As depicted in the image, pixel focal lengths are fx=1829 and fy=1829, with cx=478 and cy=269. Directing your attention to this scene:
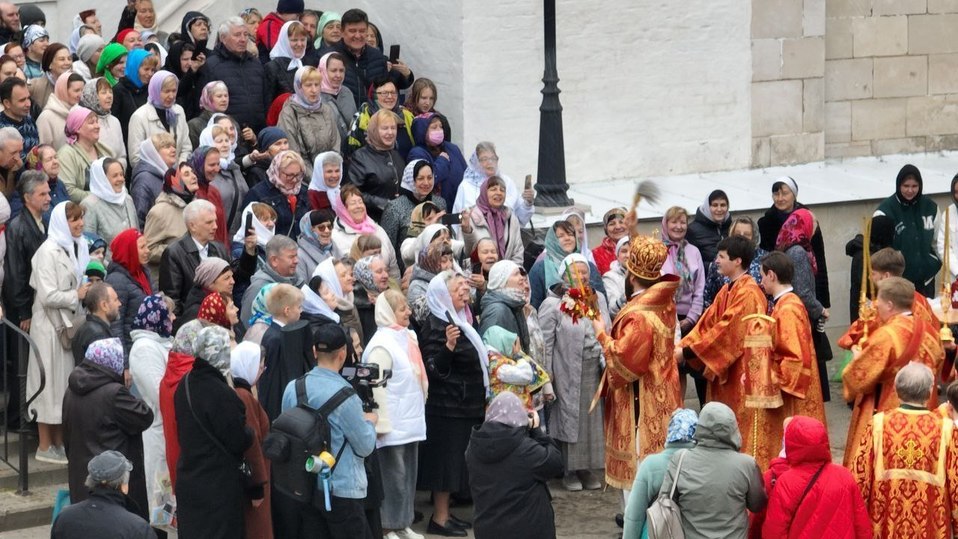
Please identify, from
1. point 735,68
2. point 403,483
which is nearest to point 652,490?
point 403,483

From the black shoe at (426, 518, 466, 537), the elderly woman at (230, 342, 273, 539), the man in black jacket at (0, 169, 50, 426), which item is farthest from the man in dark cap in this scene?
the man in black jacket at (0, 169, 50, 426)

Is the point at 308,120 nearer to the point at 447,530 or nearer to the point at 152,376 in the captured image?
the point at 447,530

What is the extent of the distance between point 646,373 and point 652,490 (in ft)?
7.25

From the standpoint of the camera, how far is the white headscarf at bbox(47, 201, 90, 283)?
38.3 ft

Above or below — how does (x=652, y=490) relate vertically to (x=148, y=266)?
below

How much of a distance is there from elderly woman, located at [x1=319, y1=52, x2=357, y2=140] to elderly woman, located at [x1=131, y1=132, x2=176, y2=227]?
1.80m

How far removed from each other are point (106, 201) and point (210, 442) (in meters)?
3.32

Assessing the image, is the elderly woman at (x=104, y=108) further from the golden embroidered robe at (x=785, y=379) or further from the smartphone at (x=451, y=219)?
the golden embroidered robe at (x=785, y=379)

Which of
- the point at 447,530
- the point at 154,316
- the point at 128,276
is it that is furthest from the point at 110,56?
the point at 447,530

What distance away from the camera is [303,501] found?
9.66 metres

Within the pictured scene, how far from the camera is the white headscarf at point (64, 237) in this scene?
11680 millimetres

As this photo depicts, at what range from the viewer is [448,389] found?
11625 mm

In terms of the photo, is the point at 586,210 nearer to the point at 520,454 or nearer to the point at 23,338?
the point at 23,338

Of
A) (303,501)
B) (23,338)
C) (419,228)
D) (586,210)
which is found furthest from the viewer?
(586,210)
